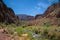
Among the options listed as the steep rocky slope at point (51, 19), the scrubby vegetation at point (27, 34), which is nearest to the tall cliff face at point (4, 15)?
the steep rocky slope at point (51, 19)

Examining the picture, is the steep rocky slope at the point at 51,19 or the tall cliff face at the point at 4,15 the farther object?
the steep rocky slope at the point at 51,19

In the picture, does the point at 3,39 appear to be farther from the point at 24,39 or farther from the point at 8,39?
the point at 24,39

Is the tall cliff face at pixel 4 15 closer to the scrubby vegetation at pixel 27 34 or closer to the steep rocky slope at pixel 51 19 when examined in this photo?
the steep rocky slope at pixel 51 19

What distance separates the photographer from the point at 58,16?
53.4 meters

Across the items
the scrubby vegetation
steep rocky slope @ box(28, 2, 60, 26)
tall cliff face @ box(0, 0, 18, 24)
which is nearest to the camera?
the scrubby vegetation

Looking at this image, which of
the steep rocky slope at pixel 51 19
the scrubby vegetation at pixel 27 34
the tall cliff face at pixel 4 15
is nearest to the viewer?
the scrubby vegetation at pixel 27 34

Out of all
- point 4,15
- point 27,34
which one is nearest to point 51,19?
point 4,15

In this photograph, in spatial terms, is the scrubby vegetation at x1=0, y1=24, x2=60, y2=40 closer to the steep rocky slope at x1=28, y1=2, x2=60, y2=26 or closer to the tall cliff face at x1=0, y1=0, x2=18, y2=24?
the tall cliff face at x1=0, y1=0, x2=18, y2=24

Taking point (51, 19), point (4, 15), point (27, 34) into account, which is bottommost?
point (27, 34)

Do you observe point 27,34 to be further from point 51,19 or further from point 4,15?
point 51,19

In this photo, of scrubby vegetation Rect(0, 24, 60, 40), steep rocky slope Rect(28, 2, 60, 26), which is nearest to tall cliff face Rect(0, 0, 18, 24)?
steep rocky slope Rect(28, 2, 60, 26)

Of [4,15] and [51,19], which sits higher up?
[4,15]

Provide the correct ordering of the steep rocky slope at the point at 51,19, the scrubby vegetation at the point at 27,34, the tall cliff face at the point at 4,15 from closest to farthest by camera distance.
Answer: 1. the scrubby vegetation at the point at 27,34
2. the tall cliff face at the point at 4,15
3. the steep rocky slope at the point at 51,19

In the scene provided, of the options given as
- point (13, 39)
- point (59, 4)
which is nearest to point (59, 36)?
point (13, 39)
